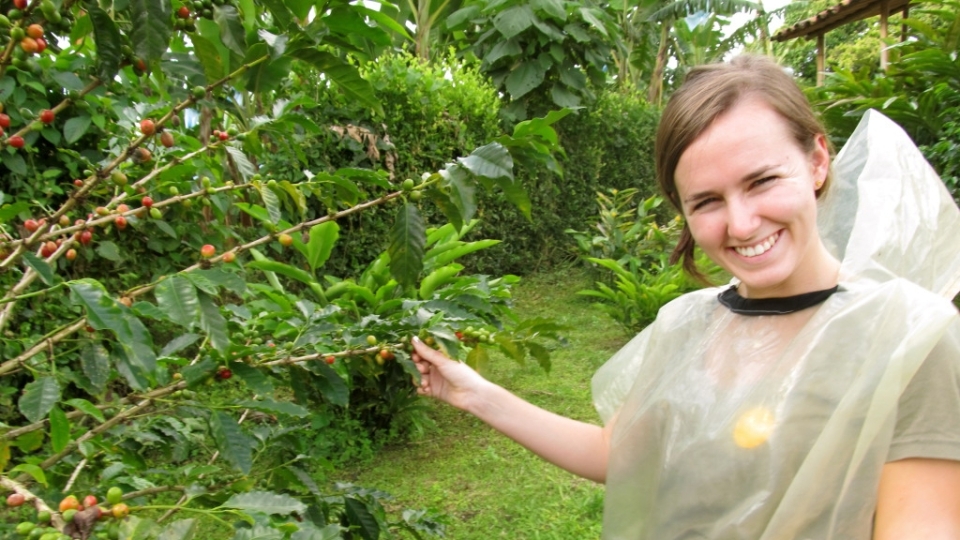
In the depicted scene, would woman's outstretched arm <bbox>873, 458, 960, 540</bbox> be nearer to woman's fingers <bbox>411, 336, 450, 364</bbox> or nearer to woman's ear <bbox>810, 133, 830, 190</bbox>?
woman's ear <bbox>810, 133, 830, 190</bbox>

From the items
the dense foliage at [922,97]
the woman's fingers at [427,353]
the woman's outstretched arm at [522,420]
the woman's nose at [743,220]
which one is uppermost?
the woman's nose at [743,220]

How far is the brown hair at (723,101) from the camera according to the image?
1092 mm

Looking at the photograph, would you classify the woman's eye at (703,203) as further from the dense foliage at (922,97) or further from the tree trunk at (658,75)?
the tree trunk at (658,75)

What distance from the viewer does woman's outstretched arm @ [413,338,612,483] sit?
4.46 feet

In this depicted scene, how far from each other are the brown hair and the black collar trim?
230 mm

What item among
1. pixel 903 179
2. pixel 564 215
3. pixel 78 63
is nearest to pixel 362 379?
pixel 78 63

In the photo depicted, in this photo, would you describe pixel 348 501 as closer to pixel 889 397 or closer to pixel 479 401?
pixel 479 401

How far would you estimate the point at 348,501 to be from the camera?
163cm

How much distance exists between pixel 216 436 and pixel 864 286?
1.10 m

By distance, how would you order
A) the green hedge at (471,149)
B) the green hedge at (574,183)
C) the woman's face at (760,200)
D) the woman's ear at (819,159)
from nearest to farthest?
the woman's face at (760,200) → the woman's ear at (819,159) → the green hedge at (471,149) → the green hedge at (574,183)

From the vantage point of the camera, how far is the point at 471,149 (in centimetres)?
614

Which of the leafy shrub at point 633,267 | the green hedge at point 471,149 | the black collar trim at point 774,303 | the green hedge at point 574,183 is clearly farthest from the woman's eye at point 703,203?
the green hedge at point 574,183

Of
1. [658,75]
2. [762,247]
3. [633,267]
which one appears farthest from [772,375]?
[658,75]

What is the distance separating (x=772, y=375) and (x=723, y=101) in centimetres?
43
